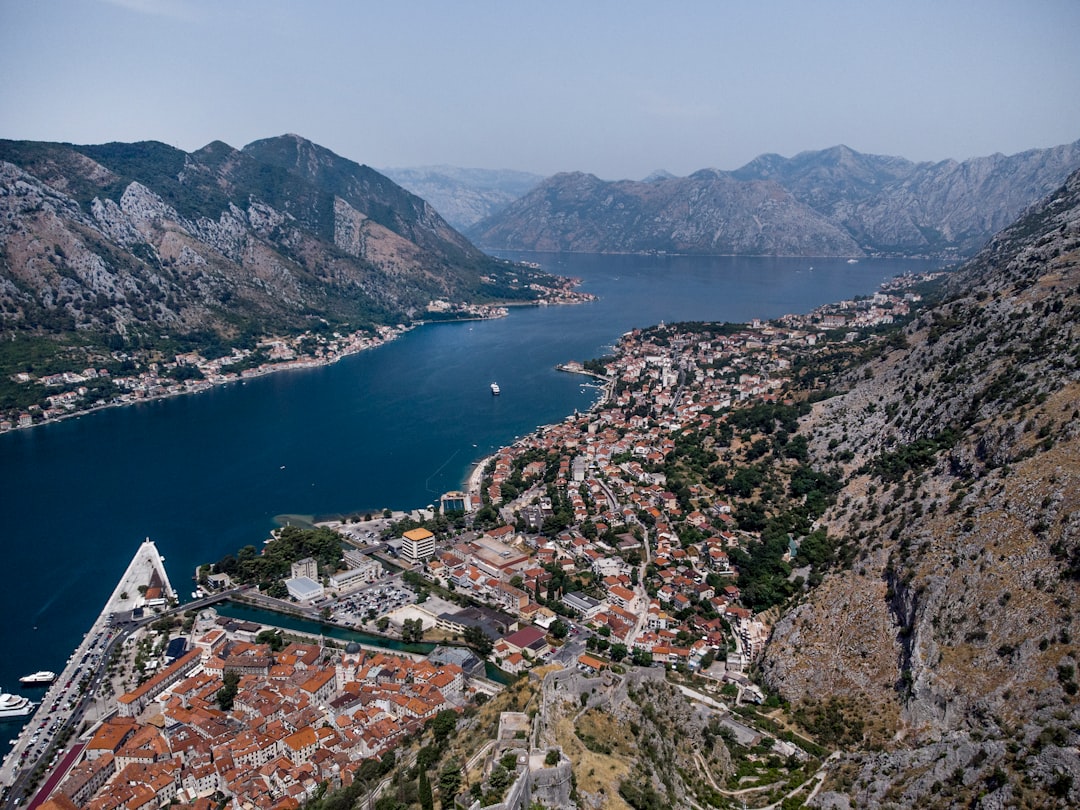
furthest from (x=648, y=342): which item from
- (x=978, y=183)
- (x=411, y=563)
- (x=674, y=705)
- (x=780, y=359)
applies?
(x=978, y=183)

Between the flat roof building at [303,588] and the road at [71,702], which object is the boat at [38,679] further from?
the flat roof building at [303,588]

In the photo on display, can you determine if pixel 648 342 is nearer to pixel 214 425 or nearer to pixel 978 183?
pixel 214 425

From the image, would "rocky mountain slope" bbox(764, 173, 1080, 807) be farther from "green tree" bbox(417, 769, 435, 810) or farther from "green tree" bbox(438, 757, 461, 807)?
"green tree" bbox(417, 769, 435, 810)

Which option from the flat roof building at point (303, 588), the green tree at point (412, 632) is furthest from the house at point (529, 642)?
the flat roof building at point (303, 588)


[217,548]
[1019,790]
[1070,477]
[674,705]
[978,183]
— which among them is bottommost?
[217,548]

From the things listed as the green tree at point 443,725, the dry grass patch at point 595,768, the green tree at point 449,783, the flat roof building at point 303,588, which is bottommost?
the flat roof building at point 303,588

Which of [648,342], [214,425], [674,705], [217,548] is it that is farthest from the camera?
[648,342]

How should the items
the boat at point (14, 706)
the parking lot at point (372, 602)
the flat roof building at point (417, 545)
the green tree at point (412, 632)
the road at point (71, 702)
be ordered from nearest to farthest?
the road at point (71, 702), the boat at point (14, 706), the green tree at point (412, 632), the parking lot at point (372, 602), the flat roof building at point (417, 545)

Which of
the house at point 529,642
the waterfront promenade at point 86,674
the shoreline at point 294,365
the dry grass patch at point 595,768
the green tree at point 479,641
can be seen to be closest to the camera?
the dry grass patch at point 595,768

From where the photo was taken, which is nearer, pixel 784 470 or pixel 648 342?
pixel 784 470
